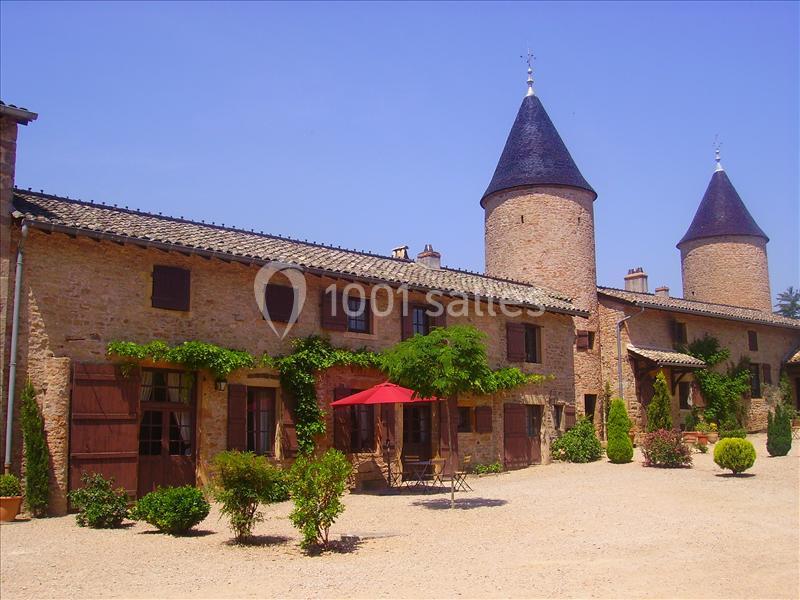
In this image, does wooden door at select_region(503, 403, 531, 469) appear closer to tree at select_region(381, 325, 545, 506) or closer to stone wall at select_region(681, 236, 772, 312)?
tree at select_region(381, 325, 545, 506)

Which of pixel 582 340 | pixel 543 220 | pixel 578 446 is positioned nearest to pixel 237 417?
pixel 578 446

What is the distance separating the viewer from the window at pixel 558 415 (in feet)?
74.8

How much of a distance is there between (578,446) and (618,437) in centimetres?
161

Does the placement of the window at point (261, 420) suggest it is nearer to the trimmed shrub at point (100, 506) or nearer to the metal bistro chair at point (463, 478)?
the trimmed shrub at point (100, 506)

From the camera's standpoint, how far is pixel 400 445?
60.6 feet

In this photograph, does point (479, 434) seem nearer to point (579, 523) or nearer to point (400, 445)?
point (400, 445)

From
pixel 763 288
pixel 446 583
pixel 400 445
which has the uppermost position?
pixel 763 288

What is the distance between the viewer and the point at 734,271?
116ft

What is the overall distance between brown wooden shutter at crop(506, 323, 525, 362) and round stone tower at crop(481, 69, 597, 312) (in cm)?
408

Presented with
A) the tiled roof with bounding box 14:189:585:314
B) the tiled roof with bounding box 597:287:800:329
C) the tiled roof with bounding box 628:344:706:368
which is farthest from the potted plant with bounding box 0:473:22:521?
the tiled roof with bounding box 597:287:800:329

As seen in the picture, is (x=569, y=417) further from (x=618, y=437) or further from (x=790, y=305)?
(x=790, y=305)

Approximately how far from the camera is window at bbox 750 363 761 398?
97.1ft

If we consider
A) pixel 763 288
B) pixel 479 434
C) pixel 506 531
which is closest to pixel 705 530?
pixel 506 531

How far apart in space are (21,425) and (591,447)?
15.4 meters
